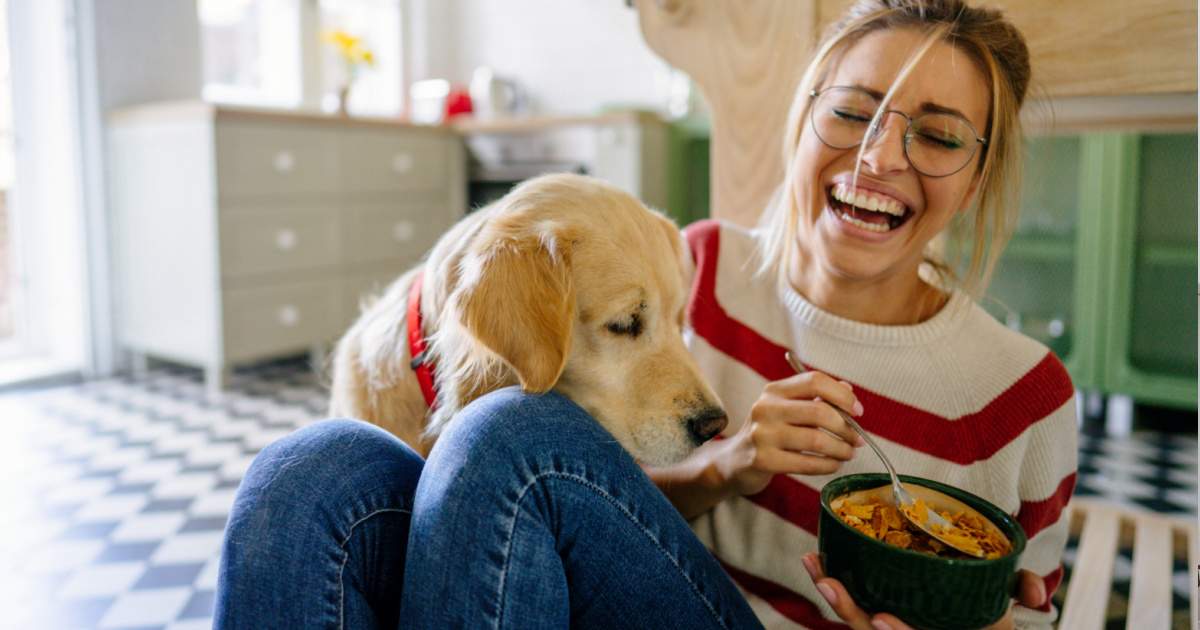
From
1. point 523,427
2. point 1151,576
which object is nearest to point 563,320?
point 523,427

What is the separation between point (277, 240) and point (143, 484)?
1297mm

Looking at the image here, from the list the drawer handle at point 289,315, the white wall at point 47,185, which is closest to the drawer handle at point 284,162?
the drawer handle at point 289,315

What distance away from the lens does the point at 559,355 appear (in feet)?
3.25

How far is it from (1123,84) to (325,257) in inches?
123

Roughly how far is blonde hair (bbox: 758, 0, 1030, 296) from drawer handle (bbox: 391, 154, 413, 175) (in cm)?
294

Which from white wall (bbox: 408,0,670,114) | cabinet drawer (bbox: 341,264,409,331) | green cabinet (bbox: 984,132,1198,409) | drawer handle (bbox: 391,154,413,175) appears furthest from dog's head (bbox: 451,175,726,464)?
white wall (bbox: 408,0,670,114)

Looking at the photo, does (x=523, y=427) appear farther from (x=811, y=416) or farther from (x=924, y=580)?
(x=924, y=580)

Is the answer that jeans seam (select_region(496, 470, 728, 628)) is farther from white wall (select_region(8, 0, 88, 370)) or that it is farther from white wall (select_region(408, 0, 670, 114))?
white wall (select_region(408, 0, 670, 114))

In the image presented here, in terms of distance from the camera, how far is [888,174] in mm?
1013

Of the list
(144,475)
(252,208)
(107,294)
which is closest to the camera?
(144,475)

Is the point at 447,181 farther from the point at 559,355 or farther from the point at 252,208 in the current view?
the point at 559,355

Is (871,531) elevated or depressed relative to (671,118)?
depressed

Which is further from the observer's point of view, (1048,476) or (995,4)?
(995,4)

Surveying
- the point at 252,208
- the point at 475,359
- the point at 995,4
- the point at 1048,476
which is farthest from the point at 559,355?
the point at 252,208
